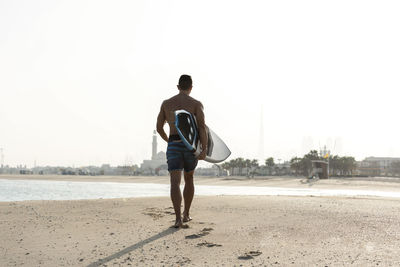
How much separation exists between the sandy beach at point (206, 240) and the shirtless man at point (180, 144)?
535 mm

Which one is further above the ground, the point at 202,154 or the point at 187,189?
the point at 202,154

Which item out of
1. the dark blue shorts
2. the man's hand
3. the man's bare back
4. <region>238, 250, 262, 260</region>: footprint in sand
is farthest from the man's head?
<region>238, 250, 262, 260</region>: footprint in sand

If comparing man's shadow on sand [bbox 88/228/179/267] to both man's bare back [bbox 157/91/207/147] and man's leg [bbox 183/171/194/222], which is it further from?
man's bare back [bbox 157/91/207/147]

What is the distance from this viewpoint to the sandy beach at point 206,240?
399cm

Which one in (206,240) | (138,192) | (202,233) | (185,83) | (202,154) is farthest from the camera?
(138,192)

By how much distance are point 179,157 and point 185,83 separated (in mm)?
1347

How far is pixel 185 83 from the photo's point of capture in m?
6.54

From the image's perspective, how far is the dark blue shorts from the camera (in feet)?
20.0

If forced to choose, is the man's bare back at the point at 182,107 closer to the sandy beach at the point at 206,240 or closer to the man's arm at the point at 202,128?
the man's arm at the point at 202,128

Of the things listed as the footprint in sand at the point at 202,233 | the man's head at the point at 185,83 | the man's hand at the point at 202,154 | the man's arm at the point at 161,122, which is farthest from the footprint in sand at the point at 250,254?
the man's head at the point at 185,83

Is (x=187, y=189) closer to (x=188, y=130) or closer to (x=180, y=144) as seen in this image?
(x=180, y=144)

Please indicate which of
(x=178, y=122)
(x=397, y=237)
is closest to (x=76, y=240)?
(x=178, y=122)

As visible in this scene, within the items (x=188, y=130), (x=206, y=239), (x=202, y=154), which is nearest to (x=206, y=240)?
(x=206, y=239)

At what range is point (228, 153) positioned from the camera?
7180mm
